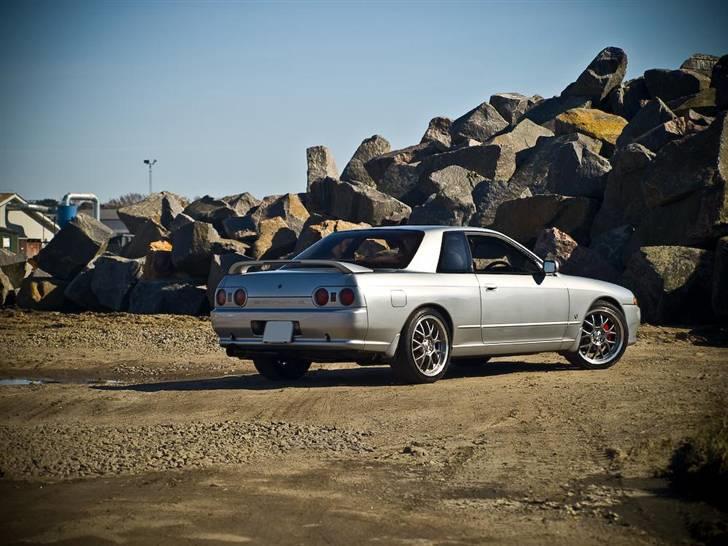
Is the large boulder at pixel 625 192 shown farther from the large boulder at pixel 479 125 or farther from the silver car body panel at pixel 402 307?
the large boulder at pixel 479 125

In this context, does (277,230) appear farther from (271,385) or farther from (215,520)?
(215,520)

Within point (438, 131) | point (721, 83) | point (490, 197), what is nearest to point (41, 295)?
point (490, 197)

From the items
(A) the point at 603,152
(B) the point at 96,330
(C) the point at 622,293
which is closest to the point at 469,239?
(C) the point at 622,293

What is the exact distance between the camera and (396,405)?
851cm

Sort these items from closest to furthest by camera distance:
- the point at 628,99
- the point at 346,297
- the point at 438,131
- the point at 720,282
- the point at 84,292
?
1. the point at 346,297
2. the point at 720,282
3. the point at 84,292
4. the point at 628,99
5. the point at 438,131

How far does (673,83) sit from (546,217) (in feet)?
29.3

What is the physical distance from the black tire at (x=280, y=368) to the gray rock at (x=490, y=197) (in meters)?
10.9

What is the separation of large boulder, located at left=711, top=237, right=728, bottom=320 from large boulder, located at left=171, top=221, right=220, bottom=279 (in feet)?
34.1

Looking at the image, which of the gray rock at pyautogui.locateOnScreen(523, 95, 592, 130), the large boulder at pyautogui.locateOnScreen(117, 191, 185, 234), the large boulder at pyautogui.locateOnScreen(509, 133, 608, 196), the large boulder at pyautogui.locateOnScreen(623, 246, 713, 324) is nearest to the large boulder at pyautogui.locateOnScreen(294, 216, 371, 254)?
the large boulder at pyautogui.locateOnScreen(509, 133, 608, 196)

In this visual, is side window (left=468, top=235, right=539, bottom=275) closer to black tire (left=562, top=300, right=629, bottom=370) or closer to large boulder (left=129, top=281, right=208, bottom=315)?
black tire (left=562, top=300, right=629, bottom=370)

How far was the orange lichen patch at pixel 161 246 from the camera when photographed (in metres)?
24.2

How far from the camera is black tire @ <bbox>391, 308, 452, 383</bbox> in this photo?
373 inches

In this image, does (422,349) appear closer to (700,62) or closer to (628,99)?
(628,99)

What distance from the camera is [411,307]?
951 cm
